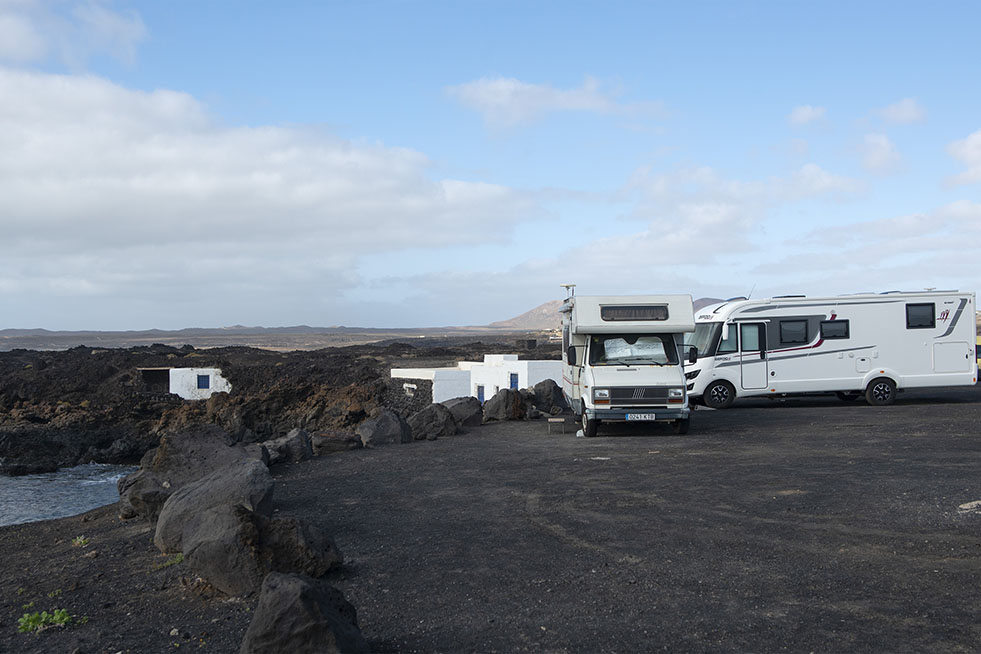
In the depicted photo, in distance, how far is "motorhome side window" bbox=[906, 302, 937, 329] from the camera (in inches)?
857

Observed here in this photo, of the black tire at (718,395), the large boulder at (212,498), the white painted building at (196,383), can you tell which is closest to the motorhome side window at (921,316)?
the black tire at (718,395)

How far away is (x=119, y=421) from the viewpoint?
43.4 metres

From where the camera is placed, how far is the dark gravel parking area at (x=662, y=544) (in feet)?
18.4

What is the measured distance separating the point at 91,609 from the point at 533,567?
152 inches

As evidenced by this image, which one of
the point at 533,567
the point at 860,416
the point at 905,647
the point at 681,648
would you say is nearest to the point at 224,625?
the point at 533,567

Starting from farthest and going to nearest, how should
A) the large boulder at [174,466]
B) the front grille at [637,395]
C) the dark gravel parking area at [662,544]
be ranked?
1. the front grille at [637,395]
2. the large boulder at [174,466]
3. the dark gravel parking area at [662,544]

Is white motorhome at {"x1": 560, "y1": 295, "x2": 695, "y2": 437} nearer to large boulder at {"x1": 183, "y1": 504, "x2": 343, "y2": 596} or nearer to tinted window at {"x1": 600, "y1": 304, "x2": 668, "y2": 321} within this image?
tinted window at {"x1": 600, "y1": 304, "x2": 668, "y2": 321}

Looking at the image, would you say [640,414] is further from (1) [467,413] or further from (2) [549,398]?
(2) [549,398]

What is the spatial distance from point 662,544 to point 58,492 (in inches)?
1084

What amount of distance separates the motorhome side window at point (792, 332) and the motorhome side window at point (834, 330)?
0.53m

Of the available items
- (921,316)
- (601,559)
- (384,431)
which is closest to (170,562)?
(601,559)

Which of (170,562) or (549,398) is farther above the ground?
(549,398)

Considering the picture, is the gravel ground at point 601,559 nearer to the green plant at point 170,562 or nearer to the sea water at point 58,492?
the green plant at point 170,562

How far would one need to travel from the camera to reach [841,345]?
2195 centimetres
